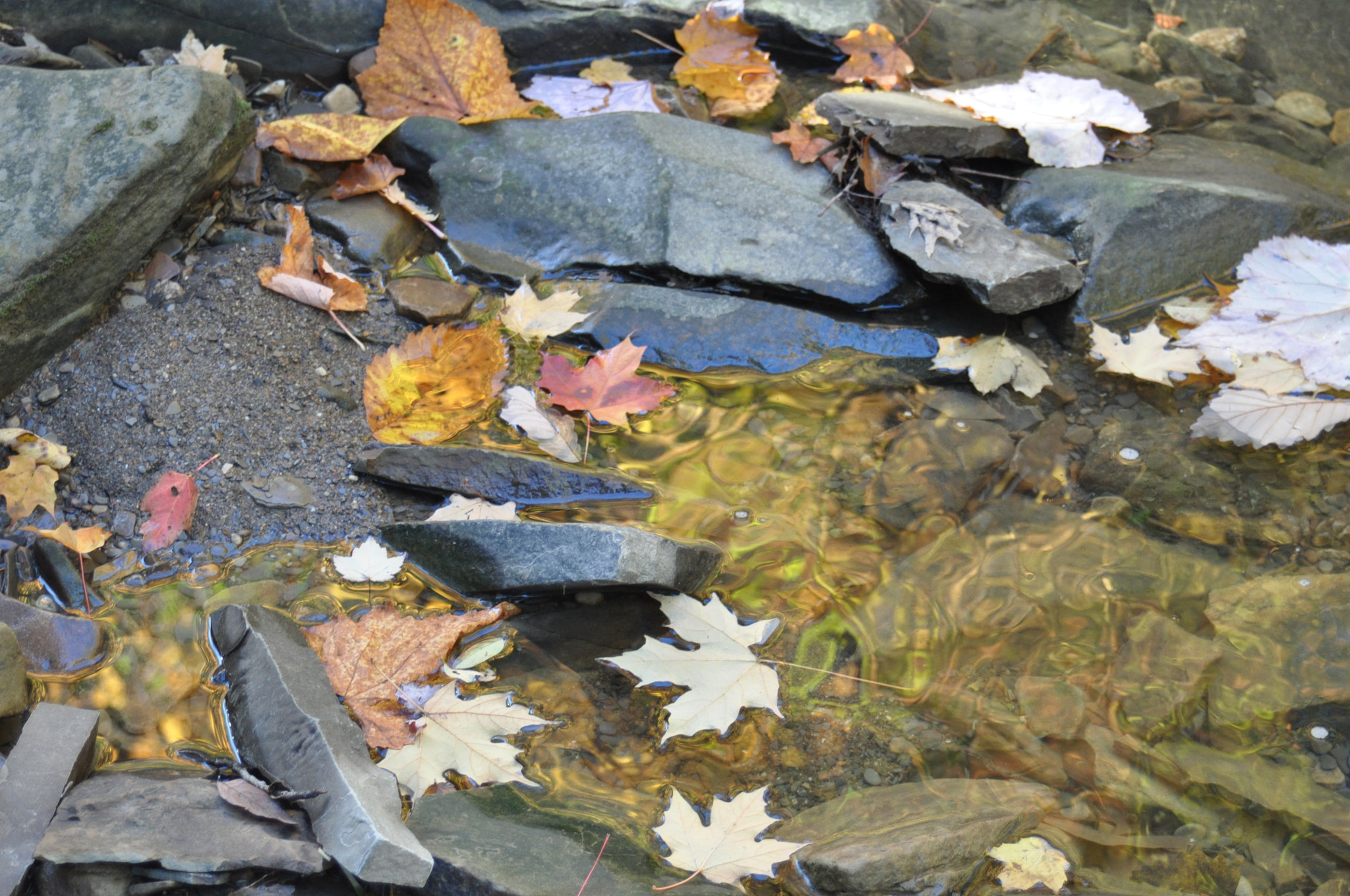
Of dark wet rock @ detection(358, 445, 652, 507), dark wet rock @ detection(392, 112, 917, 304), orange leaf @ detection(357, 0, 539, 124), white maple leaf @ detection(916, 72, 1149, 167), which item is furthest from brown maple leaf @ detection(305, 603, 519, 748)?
white maple leaf @ detection(916, 72, 1149, 167)

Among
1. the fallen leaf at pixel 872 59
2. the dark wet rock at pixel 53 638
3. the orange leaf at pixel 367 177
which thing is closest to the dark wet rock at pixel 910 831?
the dark wet rock at pixel 53 638

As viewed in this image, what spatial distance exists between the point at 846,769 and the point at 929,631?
0.45 m

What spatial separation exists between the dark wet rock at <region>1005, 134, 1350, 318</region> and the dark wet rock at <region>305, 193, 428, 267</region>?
218cm

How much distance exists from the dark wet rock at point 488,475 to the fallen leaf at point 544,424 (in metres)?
0.13

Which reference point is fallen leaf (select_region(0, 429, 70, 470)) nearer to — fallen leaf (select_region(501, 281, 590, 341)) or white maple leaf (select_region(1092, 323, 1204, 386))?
fallen leaf (select_region(501, 281, 590, 341))

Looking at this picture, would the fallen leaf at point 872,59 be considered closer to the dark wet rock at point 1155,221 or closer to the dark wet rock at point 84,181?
the dark wet rock at point 1155,221

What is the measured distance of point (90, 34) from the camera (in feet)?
10.9

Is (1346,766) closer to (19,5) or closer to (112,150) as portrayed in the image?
(112,150)

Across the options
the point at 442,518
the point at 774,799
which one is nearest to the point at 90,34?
the point at 442,518

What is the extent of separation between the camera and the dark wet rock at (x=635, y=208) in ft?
10.2

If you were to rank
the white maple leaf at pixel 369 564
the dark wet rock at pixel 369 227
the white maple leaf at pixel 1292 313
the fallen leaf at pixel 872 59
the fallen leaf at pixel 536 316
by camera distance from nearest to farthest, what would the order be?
the white maple leaf at pixel 369 564, the white maple leaf at pixel 1292 313, the fallen leaf at pixel 536 316, the dark wet rock at pixel 369 227, the fallen leaf at pixel 872 59

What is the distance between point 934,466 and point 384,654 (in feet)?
5.13

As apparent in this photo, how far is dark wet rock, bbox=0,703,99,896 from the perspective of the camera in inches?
60.7

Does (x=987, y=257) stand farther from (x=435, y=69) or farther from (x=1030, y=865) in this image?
(x=435, y=69)
